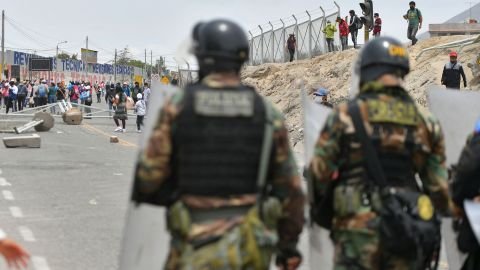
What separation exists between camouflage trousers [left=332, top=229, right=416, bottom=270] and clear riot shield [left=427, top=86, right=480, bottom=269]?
1098mm

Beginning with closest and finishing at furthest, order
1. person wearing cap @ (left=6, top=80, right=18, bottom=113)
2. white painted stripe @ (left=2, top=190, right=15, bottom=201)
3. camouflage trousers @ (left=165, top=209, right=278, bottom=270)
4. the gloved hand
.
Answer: camouflage trousers @ (left=165, top=209, right=278, bottom=270), the gloved hand, white painted stripe @ (left=2, top=190, right=15, bottom=201), person wearing cap @ (left=6, top=80, right=18, bottom=113)

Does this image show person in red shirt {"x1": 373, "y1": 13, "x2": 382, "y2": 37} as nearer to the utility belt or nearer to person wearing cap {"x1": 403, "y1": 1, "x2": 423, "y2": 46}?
person wearing cap {"x1": 403, "y1": 1, "x2": 423, "y2": 46}

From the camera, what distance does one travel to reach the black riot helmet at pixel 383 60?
13.2ft

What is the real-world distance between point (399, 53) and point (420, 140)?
0.43 metres

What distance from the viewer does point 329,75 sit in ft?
113

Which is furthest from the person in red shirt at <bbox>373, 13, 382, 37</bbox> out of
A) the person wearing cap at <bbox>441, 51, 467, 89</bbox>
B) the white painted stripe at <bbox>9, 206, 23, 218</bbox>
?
the white painted stripe at <bbox>9, 206, 23, 218</bbox>

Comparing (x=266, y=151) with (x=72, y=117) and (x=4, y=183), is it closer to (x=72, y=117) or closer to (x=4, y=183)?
(x=4, y=183)

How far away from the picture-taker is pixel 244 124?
3.47 meters

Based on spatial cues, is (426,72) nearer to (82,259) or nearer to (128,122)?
(128,122)

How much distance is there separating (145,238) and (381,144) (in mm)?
1179

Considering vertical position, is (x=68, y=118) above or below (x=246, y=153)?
below

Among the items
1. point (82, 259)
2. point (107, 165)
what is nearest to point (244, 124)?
point (82, 259)

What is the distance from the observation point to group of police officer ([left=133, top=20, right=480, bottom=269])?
3.44m

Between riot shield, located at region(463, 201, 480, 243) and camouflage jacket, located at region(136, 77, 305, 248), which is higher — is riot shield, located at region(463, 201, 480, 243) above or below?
below
